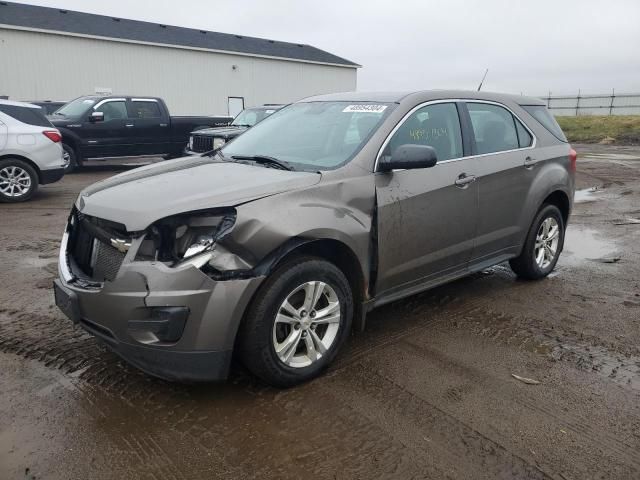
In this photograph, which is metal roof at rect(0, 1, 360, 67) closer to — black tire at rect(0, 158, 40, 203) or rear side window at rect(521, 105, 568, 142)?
black tire at rect(0, 158, 40, 203)

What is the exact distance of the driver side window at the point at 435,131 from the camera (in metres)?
3.79

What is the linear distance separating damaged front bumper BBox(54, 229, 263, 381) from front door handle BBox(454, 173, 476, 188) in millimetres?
1921

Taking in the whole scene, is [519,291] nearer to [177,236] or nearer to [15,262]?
[177,236]

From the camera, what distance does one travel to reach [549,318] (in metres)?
4.32

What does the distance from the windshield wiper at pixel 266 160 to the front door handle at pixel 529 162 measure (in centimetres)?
234

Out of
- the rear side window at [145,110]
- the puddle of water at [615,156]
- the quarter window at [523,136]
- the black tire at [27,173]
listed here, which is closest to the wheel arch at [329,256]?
the quarter window at [523,136]

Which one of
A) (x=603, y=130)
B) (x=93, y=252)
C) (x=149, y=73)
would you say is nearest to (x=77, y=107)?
(x=93, y=252)

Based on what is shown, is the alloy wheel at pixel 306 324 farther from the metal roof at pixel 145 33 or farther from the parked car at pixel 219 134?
the metal roof at pixel 145 33

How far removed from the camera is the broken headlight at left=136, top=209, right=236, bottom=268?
2.74m

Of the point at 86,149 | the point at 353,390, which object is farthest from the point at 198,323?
the point at 86,149

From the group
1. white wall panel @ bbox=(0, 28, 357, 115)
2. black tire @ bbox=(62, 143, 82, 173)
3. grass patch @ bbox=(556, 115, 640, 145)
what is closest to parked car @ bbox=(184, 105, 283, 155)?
black tire @ bbox=(62, 143, 82, 173)

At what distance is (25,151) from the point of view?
894 centimetres

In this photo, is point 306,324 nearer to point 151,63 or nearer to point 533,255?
point 533,255

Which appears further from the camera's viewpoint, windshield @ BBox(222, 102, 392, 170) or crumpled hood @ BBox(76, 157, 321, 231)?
windshield @ BBox(222, 102, 392, 170)
